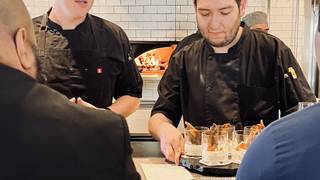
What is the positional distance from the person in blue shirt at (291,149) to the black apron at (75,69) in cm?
148

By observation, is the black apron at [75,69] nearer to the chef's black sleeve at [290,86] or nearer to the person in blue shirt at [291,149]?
the chef's black sleeve at [290,86]

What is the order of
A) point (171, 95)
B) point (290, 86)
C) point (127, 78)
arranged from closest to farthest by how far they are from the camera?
1. point (290, 86)
2. point (171, 95)
3. point (127, 78)

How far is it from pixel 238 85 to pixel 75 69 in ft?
2.41

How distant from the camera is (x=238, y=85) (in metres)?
2.01

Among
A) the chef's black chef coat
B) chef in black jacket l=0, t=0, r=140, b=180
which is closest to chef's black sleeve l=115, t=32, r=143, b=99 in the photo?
the chef's black chef coat

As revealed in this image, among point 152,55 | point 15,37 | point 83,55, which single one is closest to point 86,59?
point 83,55

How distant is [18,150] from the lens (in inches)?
31.9

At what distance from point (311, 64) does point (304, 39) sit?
23 centimetres

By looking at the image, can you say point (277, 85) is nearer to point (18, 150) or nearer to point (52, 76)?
point (52, 76)

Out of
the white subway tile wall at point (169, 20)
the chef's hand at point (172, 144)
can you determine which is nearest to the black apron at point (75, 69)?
the chef's hand at point (172, 144)

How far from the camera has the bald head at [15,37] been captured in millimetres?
875

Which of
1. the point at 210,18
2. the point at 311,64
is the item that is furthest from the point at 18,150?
the point at 311,64

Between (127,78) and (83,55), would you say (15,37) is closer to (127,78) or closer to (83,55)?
(83,55)

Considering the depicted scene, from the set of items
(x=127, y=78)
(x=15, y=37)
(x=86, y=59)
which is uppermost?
(x=15, y=37)
